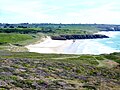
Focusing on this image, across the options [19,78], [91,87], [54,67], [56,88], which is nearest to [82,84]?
[91,87]

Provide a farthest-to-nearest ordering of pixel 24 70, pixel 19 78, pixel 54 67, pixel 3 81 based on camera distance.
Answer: pixel 54 67 < pixel 24 70 < pixel 19 78 < pixel 3 81

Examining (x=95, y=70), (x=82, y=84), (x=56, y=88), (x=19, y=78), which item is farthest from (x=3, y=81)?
(x=95, y=70)

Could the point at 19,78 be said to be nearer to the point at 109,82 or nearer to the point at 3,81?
the point at 3,81

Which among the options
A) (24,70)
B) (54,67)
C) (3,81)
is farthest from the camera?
(54,67)

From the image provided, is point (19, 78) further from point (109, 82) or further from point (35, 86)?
point (109, 82)

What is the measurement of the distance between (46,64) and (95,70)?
342 inches

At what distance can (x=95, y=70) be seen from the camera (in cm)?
5603

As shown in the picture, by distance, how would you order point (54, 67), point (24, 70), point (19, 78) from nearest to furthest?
point (19, 78)
point (24, 70)
point (54, 67)

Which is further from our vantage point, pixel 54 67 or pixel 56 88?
pixel 54 67

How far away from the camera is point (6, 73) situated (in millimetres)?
41156

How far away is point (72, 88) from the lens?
38750mm

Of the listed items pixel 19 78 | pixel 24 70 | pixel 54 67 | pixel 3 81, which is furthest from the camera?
pixel 54 67

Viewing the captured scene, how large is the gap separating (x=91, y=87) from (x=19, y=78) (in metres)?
9.04

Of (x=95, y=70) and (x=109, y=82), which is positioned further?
(x=95, y=70)
